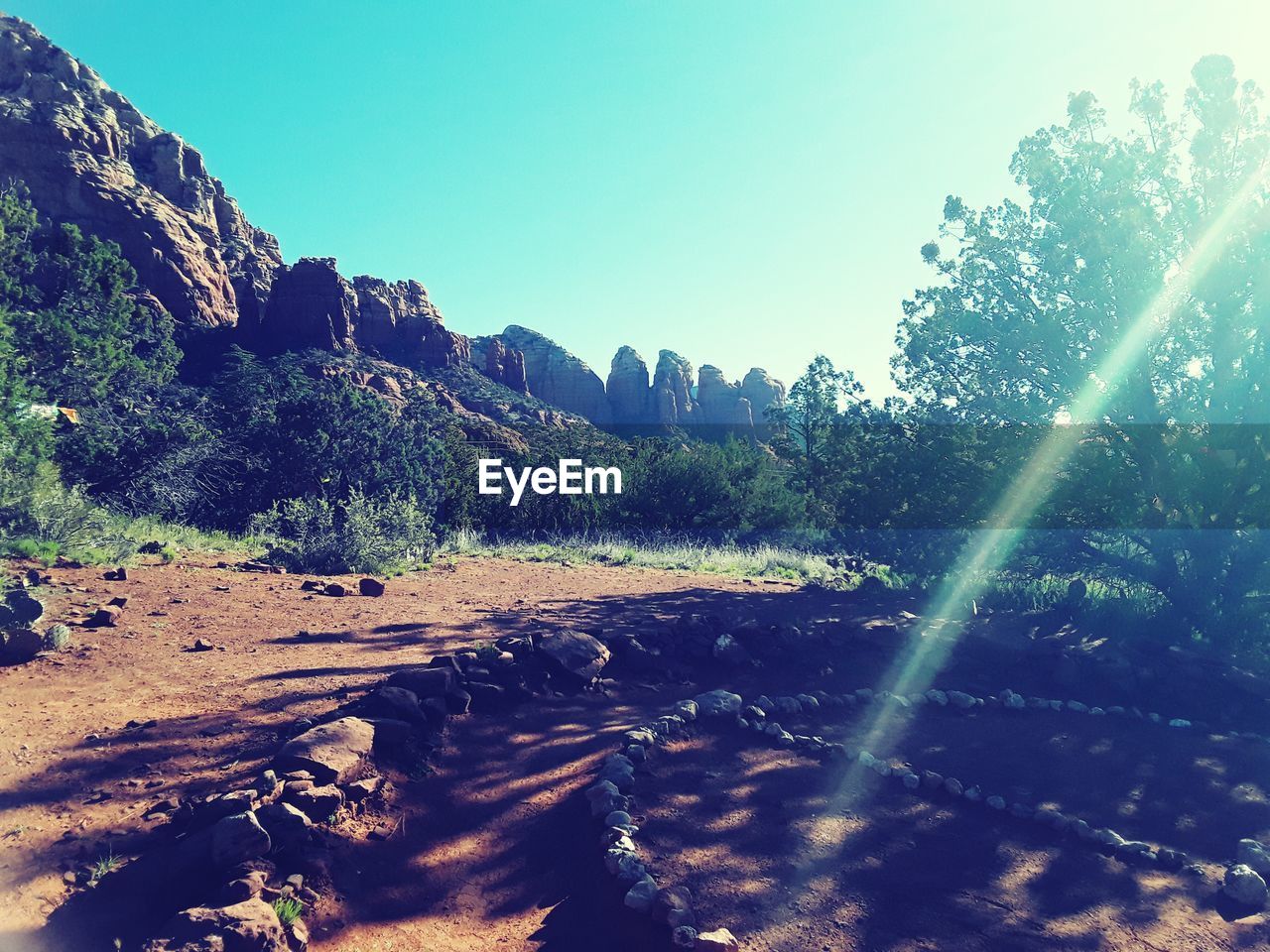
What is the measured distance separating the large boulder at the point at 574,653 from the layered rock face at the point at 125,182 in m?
55.1

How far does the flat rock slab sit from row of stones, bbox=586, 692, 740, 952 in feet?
5.22

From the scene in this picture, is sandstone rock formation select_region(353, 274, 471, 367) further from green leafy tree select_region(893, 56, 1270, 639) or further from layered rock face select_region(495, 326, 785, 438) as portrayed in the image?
green leafy tree select_region(893, 56, 1270, 639)

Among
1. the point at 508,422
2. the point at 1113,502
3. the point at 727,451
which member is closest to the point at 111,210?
the point at 508,422

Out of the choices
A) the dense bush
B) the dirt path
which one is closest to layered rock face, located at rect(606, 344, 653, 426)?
the dense bush

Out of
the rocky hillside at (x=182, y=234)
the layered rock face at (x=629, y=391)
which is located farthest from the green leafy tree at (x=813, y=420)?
the layered rock face at (x=629, y=391)

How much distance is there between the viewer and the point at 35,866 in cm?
355

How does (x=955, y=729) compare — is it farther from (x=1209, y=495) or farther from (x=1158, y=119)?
(x=1158, y=119)

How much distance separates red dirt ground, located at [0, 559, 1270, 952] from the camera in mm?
3875

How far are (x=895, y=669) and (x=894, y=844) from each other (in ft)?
13.6

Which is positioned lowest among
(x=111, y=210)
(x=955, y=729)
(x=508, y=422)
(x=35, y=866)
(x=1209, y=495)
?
(x=955, y=729)

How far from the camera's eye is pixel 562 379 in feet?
296

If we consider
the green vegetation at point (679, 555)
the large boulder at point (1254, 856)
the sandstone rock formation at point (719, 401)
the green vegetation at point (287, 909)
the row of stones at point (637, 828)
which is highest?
the sandstone rock formation at point (719, 401)

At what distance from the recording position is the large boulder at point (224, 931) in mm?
2986

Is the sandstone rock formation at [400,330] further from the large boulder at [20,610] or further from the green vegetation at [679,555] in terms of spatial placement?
the large boulder at [20,610]
